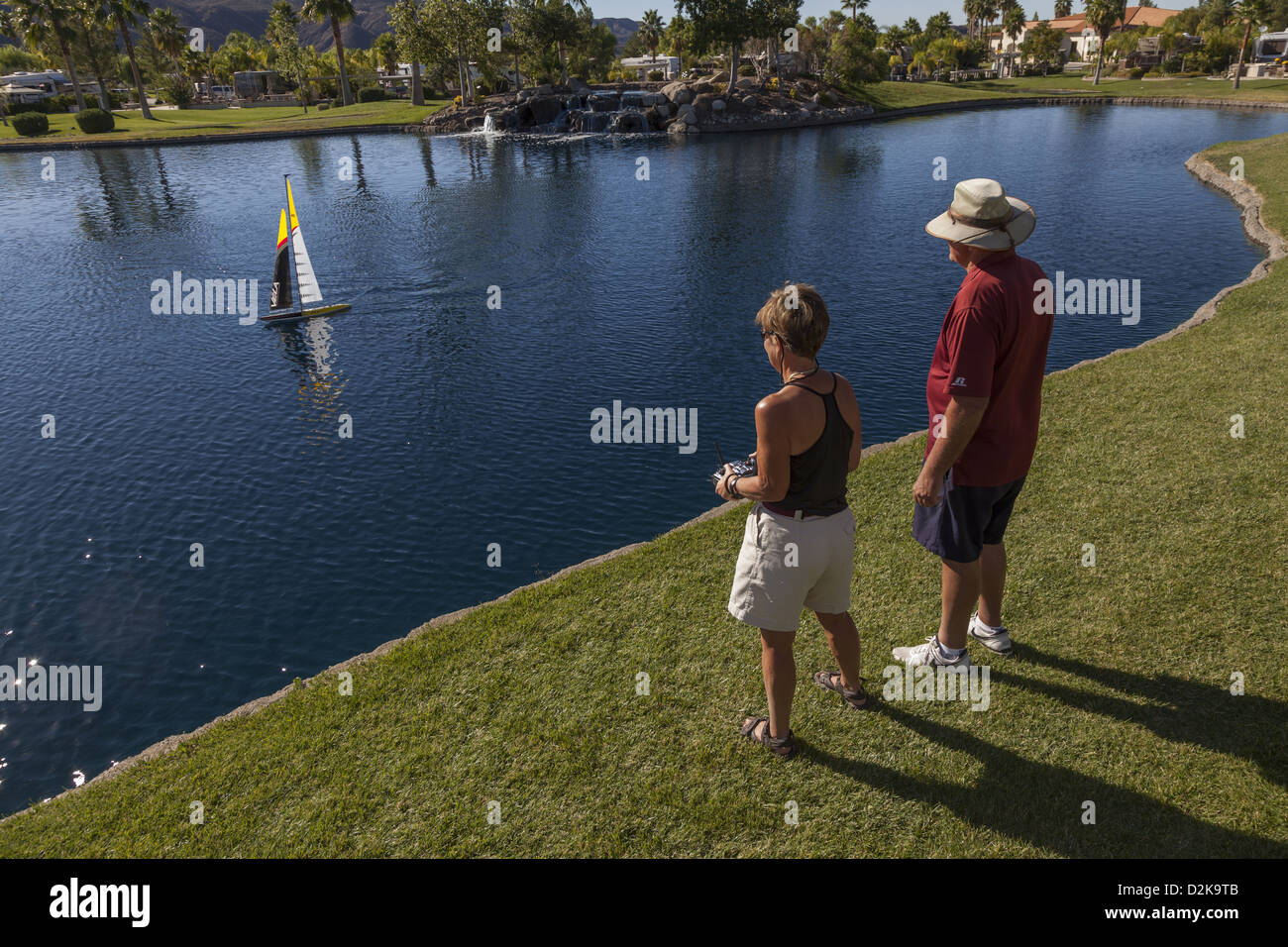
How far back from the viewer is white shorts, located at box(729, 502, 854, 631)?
5301mm

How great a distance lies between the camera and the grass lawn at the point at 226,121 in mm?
84875

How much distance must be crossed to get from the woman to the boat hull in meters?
28.3

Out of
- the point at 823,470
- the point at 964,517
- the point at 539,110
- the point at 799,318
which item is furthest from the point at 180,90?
the point at 964,517

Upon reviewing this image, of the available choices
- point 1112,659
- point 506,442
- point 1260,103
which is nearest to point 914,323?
point 506,442

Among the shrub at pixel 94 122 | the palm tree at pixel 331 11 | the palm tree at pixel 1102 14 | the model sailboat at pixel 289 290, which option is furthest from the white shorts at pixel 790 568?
the palm tree at pixel 1102 14

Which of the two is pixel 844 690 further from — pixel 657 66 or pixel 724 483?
pixel 657 66

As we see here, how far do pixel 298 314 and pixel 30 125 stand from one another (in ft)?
281

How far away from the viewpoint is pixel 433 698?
7746 millimetres

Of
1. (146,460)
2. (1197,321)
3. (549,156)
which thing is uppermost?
(549,156)
